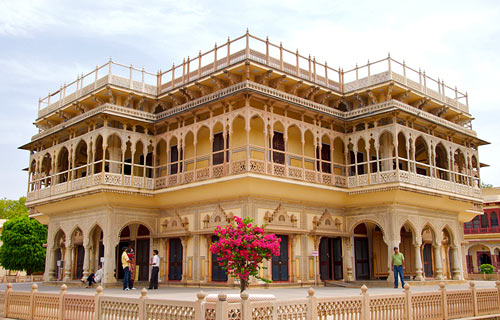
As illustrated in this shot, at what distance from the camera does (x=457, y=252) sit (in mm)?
26625

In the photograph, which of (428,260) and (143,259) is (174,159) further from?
(428,260)

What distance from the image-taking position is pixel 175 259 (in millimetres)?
23953

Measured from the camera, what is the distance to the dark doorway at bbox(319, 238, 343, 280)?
23.7 m

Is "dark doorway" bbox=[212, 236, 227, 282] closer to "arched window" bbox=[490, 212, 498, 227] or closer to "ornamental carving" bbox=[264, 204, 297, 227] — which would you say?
"ornamental carving" bbox=[264, 204, 297, 227]

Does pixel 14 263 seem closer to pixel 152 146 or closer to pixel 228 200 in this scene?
pixel 152 146

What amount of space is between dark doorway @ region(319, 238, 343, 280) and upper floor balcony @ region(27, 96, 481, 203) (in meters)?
2.91

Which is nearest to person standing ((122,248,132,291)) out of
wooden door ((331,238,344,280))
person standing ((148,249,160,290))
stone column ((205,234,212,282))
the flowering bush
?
person standing ((148,249,160,290))

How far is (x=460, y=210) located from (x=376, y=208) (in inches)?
257

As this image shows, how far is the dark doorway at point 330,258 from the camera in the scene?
23.7 m

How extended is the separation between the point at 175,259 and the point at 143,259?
2.34 metres

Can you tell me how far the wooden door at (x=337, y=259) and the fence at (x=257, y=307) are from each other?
34.5ft

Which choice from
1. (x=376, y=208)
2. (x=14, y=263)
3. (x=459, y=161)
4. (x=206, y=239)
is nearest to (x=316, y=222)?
(x=376, y=208)

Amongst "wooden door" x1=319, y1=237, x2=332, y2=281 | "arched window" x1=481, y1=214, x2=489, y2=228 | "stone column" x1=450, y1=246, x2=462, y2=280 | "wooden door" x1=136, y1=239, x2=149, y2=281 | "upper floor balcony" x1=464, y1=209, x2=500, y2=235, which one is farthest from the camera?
"arched window" x1=481, y1=214, x2=489, y2=228

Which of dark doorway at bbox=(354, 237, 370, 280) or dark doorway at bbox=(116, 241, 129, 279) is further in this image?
dark doorway at bbox=(116, 241, 129, 279)
